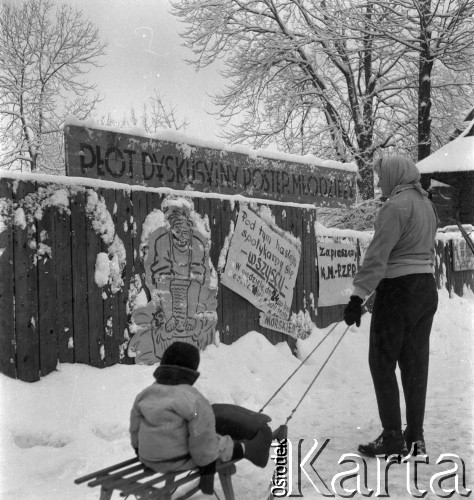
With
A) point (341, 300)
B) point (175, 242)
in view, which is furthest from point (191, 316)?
point (341, 300)

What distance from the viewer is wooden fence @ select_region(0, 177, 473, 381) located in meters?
4.02

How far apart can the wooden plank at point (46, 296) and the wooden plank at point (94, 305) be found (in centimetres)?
33

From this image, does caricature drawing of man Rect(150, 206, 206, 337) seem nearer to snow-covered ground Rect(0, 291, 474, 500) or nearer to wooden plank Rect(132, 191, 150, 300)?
wooden plank Rect(132, 191, 150, 300)

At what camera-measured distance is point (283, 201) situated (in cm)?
685

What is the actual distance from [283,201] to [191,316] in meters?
2.12

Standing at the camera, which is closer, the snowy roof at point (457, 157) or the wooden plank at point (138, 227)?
the wooden plank at point (138, 227)

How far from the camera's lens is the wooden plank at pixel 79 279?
4.43 meters

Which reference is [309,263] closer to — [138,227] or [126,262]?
[138,227]

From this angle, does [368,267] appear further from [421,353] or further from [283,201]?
[283,201]

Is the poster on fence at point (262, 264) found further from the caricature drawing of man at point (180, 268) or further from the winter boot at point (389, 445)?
the winter boot at point (389, 445)

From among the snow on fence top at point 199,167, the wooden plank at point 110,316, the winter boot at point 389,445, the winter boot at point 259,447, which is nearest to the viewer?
the winter boot at point 259,447

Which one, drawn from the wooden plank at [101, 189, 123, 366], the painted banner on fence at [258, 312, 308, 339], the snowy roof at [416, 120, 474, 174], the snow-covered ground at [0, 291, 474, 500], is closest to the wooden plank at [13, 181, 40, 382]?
the snow-covered ground at [0, 291, 474, 500]

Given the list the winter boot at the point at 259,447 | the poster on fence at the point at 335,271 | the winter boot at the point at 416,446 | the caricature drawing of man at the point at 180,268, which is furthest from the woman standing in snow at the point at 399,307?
the poster on fence at the point at 335,271

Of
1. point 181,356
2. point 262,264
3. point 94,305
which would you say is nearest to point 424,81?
point 262,264
